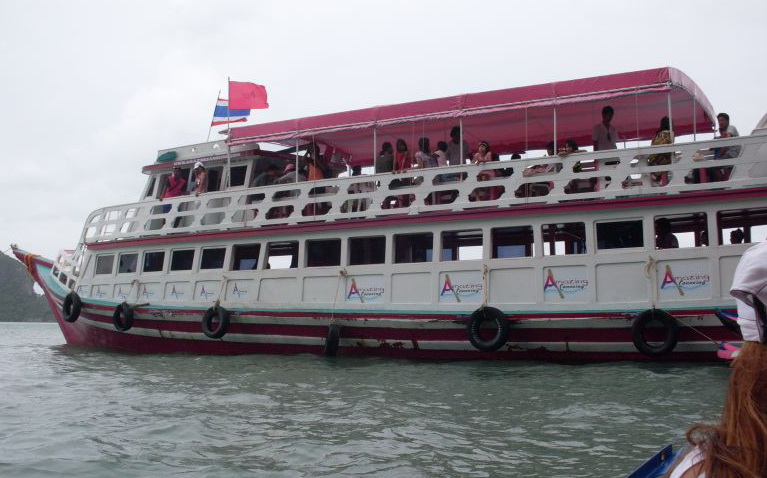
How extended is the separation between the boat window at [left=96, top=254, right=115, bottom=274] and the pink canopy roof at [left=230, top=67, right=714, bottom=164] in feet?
13.3

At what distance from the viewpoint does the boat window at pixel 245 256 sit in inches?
530

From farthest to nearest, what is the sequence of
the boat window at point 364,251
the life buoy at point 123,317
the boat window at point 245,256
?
the life buoy at point 123,317 < the boat window at point 245,256 < the boat window at point 364,251

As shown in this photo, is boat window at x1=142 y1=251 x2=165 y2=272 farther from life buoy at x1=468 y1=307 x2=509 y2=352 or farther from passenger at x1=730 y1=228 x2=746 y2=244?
passenger at x1=730 y1=228 x2=746 y2=244

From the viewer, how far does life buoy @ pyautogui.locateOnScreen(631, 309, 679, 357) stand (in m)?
9.27

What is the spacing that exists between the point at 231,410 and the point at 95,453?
1.76 metres

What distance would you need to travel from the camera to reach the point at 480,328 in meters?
10.6

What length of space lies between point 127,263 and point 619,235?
10098 mm

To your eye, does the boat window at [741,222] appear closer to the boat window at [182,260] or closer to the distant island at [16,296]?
the boat window at [182,260]

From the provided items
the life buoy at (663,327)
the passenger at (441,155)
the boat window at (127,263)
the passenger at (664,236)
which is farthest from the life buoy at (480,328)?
the boat window at (127,263)

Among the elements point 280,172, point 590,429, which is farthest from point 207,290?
point 590,429

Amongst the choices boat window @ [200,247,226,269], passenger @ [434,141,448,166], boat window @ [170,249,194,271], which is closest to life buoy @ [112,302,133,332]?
boat window @ [170,249,194,271]

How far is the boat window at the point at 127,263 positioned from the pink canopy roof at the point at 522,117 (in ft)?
11.2

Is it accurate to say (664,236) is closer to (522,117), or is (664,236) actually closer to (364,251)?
(522,117)

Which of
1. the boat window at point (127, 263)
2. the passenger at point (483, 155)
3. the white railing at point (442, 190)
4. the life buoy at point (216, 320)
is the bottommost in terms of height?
the life buoy at point (216, 320)
